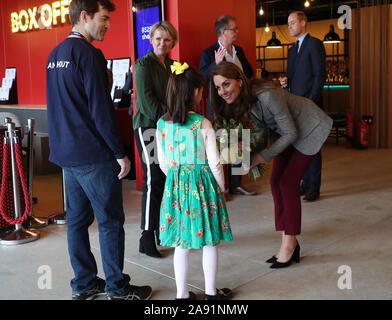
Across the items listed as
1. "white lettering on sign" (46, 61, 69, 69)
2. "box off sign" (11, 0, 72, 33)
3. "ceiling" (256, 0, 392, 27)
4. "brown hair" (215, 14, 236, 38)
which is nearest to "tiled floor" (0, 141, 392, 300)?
"white lettering on sign" (46, 61, 69, 69)

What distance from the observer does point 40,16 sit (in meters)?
9.09

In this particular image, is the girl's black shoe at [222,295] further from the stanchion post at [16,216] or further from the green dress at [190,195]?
the stanchion post at [16,216]

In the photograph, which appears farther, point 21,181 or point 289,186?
point 21,181

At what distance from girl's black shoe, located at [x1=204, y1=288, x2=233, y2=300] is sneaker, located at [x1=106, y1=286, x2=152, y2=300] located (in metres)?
0.36

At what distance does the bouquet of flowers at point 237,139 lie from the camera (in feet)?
8.93

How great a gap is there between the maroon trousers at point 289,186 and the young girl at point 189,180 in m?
0.75

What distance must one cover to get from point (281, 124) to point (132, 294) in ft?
4.45

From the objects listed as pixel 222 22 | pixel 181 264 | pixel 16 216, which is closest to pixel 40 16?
pixel 222 22

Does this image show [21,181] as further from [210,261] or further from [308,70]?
[308,70]

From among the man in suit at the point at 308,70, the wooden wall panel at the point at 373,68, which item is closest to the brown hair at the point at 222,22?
the man in suit at the point at 308,70

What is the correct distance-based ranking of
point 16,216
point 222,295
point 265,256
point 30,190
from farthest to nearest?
point 30,190 < point 16,216 < point 265,256 < point 222,295

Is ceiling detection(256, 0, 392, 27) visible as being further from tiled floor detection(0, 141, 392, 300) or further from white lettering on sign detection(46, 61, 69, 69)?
white lettering on sign detection(46, 61, 69, 69)
